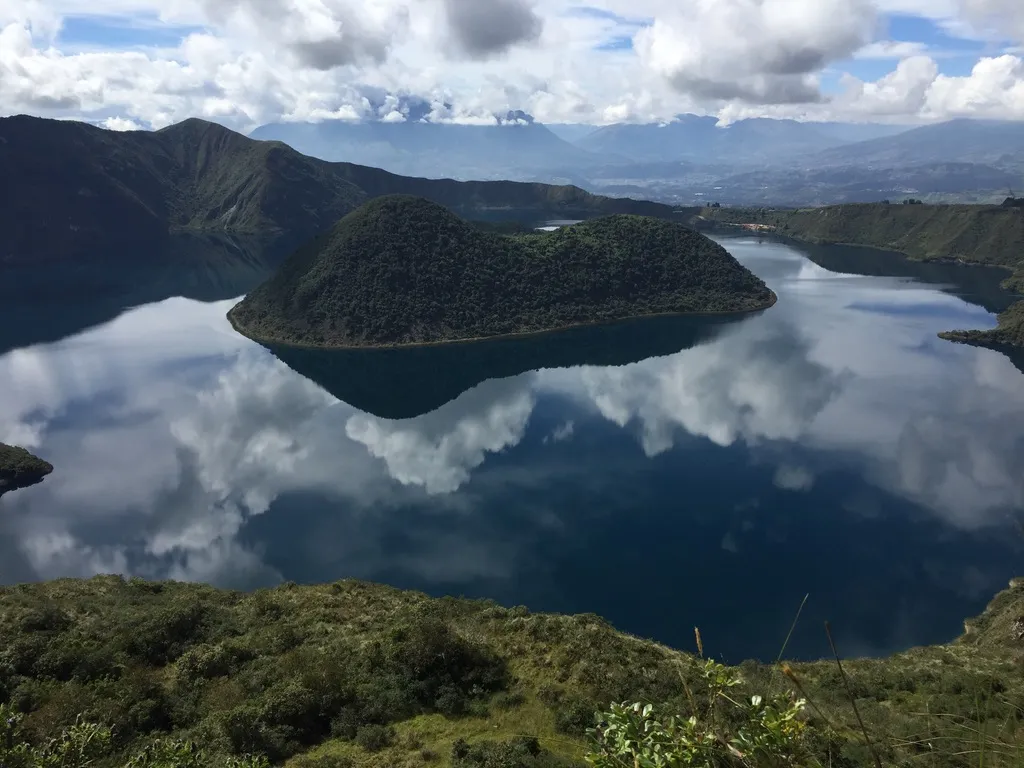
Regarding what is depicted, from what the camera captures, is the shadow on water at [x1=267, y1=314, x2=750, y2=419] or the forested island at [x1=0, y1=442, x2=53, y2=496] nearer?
the forested island at [x1=0, y1=442, x2=53, y2=496]

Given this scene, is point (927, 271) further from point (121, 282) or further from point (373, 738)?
point (121, 282)

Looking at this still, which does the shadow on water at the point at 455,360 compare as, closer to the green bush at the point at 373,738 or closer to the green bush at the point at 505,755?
the green bush at the point at 373,738

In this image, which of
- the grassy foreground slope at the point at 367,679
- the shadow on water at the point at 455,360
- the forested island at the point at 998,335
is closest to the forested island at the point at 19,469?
the shadow on water at the point at 455,360

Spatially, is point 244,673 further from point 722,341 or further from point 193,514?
point 722,341

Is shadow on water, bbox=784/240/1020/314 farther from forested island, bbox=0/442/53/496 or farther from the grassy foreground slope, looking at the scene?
forested island, bbox=0/442/53/496

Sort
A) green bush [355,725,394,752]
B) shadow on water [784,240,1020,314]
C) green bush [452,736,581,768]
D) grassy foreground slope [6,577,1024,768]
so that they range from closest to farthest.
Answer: green bush [452,736,581,768] → grassy foreground slope [6,577,1024,768] → green bush [355,725,394,752] → shadow on water [784,240,1020,314]

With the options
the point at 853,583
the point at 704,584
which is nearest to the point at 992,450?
the point at 853,583

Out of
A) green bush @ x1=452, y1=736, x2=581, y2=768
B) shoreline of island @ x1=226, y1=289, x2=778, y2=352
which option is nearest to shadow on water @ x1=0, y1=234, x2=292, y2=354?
shoreline of island @ x1=226, y1=289, x2=778, y2=352

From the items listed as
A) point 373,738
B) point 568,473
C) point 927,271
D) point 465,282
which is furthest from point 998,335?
point 373,738
